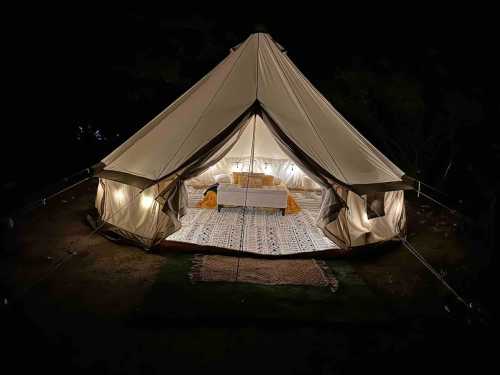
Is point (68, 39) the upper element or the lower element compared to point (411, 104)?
upper

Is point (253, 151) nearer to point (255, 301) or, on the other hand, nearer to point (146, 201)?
point (146, 201)

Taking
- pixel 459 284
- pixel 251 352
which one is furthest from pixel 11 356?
pixel 459 284

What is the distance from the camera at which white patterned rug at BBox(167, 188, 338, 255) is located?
16.4 ft

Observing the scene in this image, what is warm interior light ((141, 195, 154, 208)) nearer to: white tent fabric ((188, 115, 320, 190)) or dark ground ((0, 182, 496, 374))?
dark ground ((0, 182, 496, 374))

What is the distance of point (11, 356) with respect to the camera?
9.17ft

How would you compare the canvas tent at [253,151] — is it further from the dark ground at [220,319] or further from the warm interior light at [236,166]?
the warm interior light at [236,166]

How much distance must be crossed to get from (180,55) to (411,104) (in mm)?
8826

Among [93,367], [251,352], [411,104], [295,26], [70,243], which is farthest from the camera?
[295,26]

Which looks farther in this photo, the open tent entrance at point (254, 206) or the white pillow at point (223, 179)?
the white pillow at point (223, 179)

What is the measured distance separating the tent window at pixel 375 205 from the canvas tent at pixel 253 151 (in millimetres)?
21

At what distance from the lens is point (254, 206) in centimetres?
648

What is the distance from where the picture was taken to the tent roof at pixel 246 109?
483 centimetres

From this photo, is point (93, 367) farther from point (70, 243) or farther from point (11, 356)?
point (70, 243)

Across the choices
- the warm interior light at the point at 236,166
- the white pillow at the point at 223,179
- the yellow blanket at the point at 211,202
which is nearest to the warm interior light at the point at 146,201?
the yellow blanket at the point at 211,202
